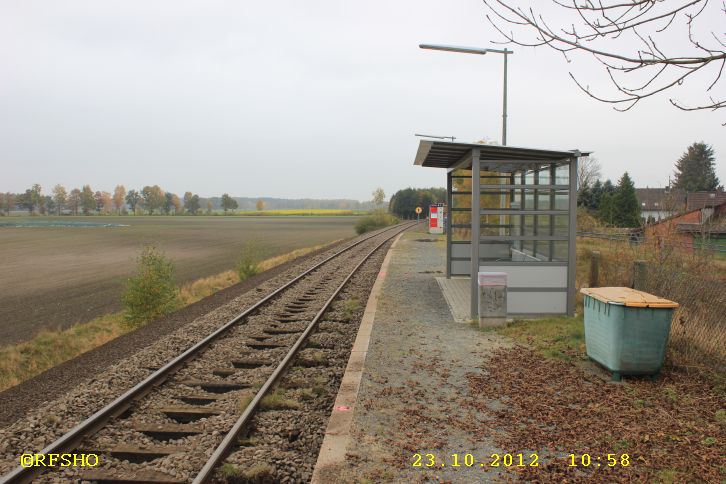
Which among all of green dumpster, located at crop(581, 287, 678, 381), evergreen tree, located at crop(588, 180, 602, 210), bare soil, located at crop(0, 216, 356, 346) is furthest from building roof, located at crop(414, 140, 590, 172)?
evergreen tree, located at crop(588, 180, 602, 210)

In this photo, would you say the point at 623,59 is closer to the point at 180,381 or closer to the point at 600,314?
the point at 600,314

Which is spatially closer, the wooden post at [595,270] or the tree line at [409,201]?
the wooden post at [595,270]

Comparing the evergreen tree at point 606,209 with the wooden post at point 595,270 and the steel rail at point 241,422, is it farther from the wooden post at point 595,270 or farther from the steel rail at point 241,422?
the steel rail at point 241,422

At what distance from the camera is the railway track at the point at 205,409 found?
4367mm

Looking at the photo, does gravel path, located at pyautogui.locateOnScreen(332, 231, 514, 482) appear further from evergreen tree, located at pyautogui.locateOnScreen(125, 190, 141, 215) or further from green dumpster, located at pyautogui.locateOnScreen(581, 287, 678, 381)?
evergreen tree, located at pyautogui.locateOnScreen(125, 190, 141, 215)

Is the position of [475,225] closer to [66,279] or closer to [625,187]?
[66,279]

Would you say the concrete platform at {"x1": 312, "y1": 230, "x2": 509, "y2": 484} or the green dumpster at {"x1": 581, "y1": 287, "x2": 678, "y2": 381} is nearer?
the concrete platform at {"x1": 312, "y1": 230, "x2": 509, "y2": 484}

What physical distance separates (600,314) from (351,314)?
17.4 feet

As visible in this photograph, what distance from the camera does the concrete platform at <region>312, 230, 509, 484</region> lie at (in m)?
4.23

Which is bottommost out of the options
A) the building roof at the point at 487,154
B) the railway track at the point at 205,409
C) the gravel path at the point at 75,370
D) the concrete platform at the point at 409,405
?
the gravel path at the point at 75,370

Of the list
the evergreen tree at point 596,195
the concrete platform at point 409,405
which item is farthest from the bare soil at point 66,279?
the evergreen tree at point 596,195

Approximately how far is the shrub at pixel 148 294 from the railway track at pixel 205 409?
407cm

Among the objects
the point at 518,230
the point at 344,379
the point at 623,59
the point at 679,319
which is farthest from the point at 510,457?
the point at 518,230

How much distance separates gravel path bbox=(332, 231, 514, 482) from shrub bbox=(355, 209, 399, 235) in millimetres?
44020
